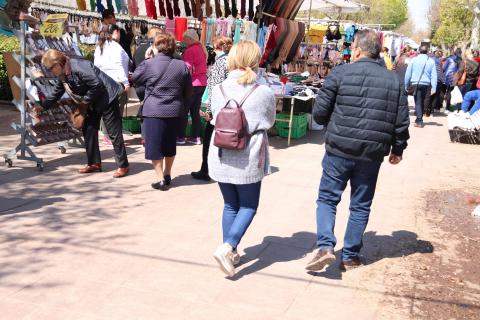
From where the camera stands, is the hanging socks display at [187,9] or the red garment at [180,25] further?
the red garment at [180,25]

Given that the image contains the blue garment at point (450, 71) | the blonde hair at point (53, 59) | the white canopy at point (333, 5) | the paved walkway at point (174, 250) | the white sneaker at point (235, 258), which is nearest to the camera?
the paved walkway at point (174, 250)

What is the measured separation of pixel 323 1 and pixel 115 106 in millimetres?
9333

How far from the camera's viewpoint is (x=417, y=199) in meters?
6.26

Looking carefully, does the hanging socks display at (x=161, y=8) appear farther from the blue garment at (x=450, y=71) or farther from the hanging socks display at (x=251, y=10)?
the blue garment at (x=450, y=71)

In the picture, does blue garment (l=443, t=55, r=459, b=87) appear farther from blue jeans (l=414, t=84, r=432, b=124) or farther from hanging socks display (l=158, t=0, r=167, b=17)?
hanging socks display (l=158, t=0, r=167, b=17)

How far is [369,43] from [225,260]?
185cm

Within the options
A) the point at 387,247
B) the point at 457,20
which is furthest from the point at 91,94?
the point at 457,20

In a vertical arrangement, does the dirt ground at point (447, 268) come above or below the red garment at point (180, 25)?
below

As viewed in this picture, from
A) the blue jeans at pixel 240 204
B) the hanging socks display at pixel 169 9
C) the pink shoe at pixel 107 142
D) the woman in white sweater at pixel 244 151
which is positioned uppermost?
the hanging socks display at pixel 169 9

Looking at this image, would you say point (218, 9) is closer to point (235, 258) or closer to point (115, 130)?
point (115, 130)

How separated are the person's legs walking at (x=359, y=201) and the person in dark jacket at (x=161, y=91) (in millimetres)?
2559

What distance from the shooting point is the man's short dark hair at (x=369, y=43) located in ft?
12.1

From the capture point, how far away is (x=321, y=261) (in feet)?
12.2

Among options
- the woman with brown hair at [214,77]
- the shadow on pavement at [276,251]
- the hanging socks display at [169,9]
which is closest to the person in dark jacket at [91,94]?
the woman with brown hair at [214,77]
